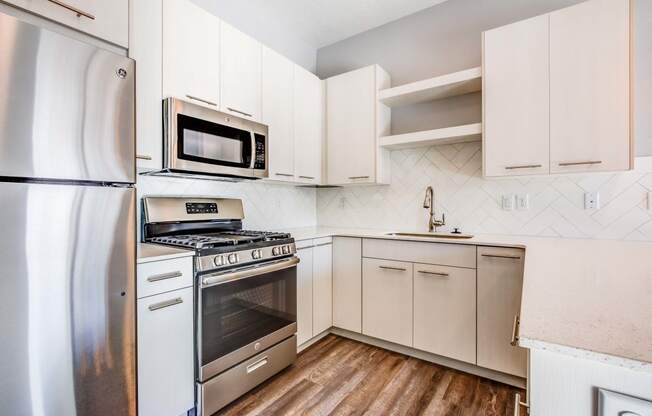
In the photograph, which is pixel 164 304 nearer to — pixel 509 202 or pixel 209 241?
pixel 209 241

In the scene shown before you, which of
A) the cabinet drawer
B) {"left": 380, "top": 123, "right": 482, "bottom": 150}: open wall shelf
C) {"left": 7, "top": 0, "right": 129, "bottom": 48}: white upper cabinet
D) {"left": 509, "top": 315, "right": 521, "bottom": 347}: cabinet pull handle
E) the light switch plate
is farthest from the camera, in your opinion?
{"left": 380, "top": 123, "right": 482, "bottom": 150}: open wall shelf

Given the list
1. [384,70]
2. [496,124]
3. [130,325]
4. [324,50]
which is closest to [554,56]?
[496,124]

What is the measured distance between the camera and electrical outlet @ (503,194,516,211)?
7.54 feet

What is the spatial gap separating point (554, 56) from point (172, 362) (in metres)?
2.71

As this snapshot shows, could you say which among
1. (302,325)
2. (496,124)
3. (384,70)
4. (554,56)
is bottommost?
(302,325)

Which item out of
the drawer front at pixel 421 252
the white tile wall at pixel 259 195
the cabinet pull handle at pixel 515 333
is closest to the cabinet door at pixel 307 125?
the white tile wall at pixel 259 195

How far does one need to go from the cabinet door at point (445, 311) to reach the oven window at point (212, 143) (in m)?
1.45

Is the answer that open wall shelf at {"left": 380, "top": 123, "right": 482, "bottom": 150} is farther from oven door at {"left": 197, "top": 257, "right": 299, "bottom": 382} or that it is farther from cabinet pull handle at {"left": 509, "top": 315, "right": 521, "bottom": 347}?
cabinet pull handle at {"left": 509, "top": 315, "right": 521, "bottom": 347}

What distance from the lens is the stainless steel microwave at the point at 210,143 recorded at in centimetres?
173

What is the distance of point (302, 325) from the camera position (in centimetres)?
231

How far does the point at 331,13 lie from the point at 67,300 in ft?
9.17

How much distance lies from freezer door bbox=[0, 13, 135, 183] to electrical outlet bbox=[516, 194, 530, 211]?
238cm

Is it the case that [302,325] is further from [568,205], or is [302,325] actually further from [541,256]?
[568,205]

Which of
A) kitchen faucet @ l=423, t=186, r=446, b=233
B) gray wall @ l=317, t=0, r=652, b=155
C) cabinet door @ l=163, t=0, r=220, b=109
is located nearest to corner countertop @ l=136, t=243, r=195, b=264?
cabinet door @ l=163, t=0, r=220, b=109
